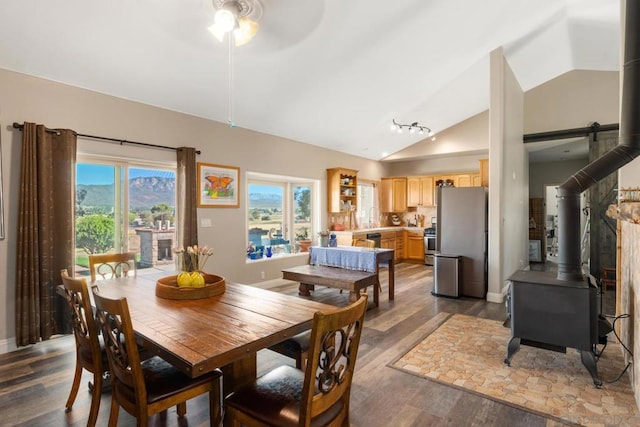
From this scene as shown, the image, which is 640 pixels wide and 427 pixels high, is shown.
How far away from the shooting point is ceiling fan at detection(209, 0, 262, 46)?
2.56m

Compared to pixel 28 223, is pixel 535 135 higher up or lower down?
higher up

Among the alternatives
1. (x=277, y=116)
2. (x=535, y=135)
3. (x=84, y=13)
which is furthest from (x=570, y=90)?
(x=84, y=13)

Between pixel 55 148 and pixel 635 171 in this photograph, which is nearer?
pixel 635 171

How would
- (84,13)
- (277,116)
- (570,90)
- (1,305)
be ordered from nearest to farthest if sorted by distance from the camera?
(84,13), (1,305), (277,116), (570,90)

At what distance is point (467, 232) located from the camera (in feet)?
17.0

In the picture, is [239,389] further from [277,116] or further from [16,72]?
[277,116]

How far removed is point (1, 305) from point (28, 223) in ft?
2.62

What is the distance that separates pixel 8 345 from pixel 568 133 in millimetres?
8747

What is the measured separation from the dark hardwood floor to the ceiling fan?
2.79 meters

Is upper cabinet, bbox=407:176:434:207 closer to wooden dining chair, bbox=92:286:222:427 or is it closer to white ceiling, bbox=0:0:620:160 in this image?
white ceiling, bbox=0:0:620:160

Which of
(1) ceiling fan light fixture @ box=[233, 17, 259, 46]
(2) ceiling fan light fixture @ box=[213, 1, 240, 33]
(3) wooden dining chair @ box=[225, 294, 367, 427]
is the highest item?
(1) ceiling fan light fixture @ box=[233, 17, 259, 46]

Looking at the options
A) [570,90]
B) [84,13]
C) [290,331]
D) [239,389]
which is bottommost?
[239,389]

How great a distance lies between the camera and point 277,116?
204 inches

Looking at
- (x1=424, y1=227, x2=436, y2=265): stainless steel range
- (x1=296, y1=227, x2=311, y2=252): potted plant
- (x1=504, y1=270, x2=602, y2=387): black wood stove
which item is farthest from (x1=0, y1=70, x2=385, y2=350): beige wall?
(x1=504, y1=270, x2=602, y2=387): black wood stove
